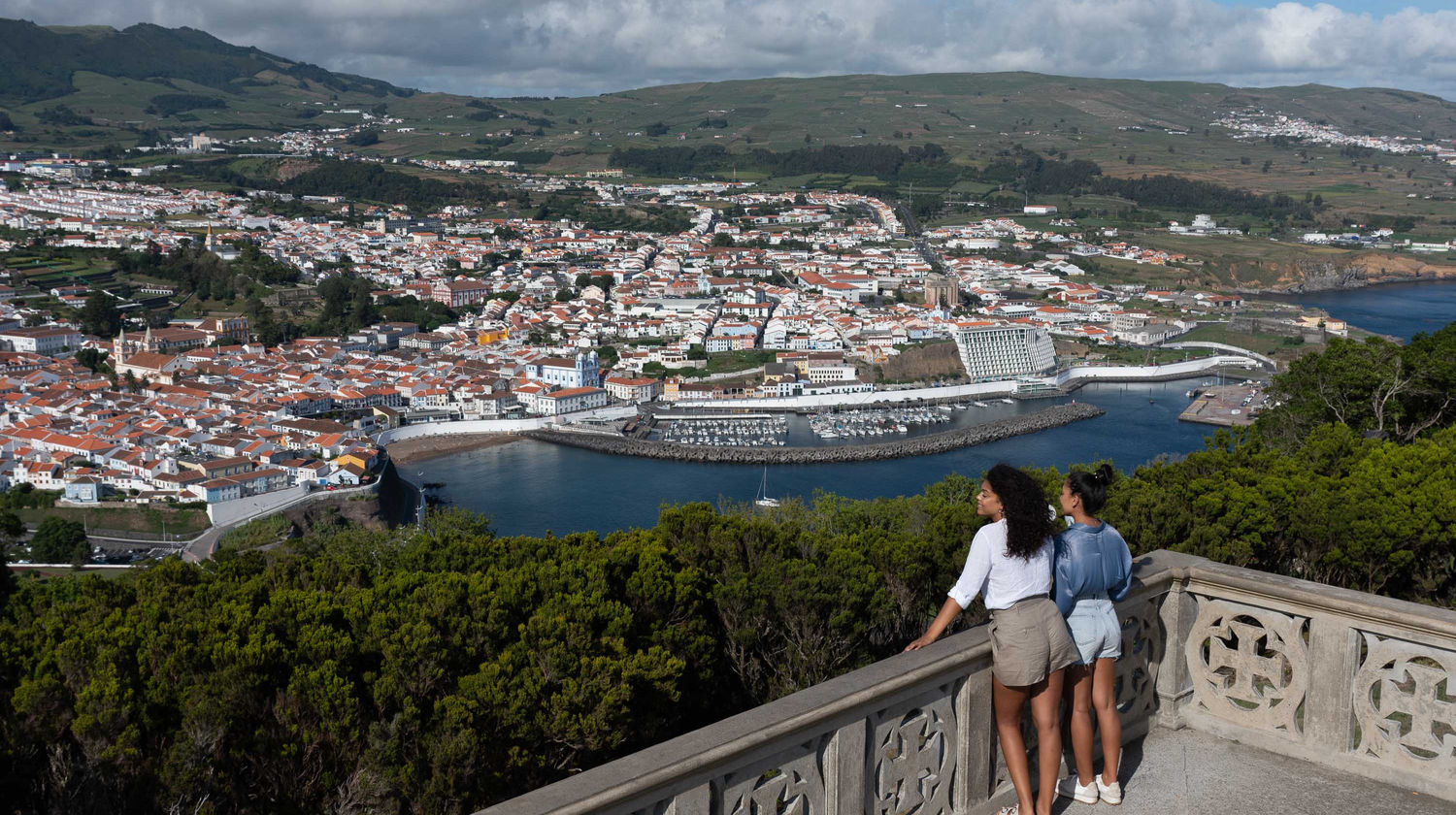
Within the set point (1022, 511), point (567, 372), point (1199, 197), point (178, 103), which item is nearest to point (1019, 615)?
point (1022, 511)

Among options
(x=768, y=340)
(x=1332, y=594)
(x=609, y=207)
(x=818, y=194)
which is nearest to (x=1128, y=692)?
(x=1332, y=594)

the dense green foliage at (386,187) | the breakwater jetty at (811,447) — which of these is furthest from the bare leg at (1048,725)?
the dense green foliage at (386,187)

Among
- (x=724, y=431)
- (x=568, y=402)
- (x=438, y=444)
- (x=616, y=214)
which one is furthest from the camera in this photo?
(x=616, y=214)

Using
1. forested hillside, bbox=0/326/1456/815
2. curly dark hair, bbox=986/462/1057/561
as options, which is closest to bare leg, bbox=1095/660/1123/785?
curly dark hair, bbox=986/462/1057/561

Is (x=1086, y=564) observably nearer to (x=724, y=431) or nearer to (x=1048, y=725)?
(x=1048, y=725)

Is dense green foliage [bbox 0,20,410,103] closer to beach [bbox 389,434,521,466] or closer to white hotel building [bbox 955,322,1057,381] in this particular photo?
beach [bbox 389,434,521,466]

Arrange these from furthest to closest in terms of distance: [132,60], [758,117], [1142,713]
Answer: [132,60]
[758,117]
[1142,713]
